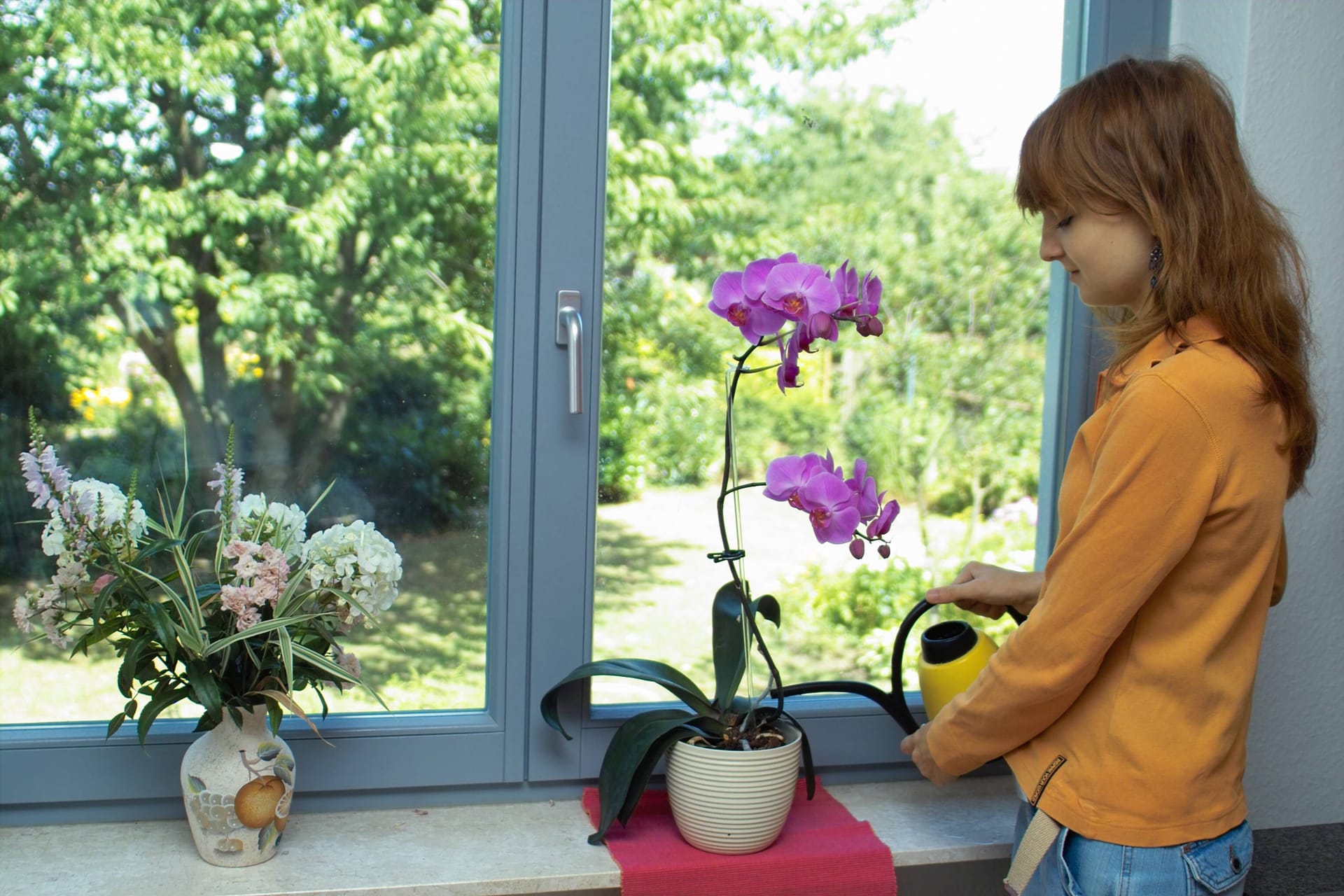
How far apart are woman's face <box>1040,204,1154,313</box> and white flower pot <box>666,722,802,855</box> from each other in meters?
0.61

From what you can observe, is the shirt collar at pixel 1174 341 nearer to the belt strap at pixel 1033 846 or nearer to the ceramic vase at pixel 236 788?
the belt strap at pixel 1033 846

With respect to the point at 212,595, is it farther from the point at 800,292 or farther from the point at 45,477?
the point at 800,292

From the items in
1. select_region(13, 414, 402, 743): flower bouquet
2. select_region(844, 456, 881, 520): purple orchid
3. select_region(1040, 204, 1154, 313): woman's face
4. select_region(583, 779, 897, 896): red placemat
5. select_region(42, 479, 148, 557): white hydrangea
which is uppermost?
select_region(1040, 204, 1154, 313): woman's face

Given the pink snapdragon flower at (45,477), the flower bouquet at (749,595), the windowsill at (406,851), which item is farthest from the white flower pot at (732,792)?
the pink snapdragon flower at (45,477)

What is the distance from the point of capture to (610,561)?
1530mm

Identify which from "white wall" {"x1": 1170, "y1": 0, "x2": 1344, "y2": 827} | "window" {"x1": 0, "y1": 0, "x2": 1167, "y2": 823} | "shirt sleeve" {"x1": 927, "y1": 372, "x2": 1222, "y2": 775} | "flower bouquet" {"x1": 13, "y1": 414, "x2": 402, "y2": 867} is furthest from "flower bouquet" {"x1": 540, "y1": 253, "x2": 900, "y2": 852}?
"white wall" {"x1": 1170, "y1": 0, "x2": 1344, "y2": 827}

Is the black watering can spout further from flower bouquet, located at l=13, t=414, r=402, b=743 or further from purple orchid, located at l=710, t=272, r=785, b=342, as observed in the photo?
flower bouquet, located at l=13, t=414, r=402, b=743

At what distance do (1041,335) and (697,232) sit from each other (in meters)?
0.54

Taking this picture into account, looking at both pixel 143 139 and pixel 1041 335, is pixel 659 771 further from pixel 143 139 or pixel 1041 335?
pixel 143 139

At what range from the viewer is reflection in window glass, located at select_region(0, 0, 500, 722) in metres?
1.35

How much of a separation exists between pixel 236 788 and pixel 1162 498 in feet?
3.26

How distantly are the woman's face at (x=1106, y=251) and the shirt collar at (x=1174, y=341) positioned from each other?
50 millimetres

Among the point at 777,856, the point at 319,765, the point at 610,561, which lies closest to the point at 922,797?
the point at 777,856

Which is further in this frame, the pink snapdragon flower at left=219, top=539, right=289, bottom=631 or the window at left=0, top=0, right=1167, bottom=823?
the window at left=0, top=0, right=1167, bottom=823
